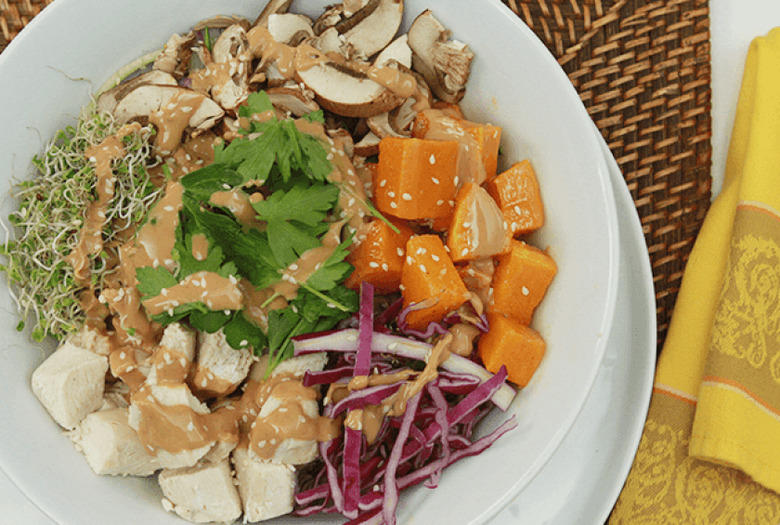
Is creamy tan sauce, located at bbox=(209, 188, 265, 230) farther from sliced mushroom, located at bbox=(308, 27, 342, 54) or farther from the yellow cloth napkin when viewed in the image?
the yellow cloth napkin

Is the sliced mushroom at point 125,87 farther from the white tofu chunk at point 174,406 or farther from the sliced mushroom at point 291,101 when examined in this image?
the white tofu chunk at point 174,406

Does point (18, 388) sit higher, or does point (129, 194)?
point (129, 194)

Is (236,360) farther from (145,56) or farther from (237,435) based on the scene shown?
(145,56)

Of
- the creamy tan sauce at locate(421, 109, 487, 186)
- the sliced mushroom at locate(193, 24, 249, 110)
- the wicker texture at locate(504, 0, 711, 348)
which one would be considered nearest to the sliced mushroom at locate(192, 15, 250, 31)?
the sliced mushroom at locate(193, 24, 249, 110)

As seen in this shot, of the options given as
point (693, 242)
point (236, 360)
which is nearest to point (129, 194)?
point (236, 360)

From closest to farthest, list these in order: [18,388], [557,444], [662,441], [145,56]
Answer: [557,444]
[18,388]
[145,56]
[662,441]
